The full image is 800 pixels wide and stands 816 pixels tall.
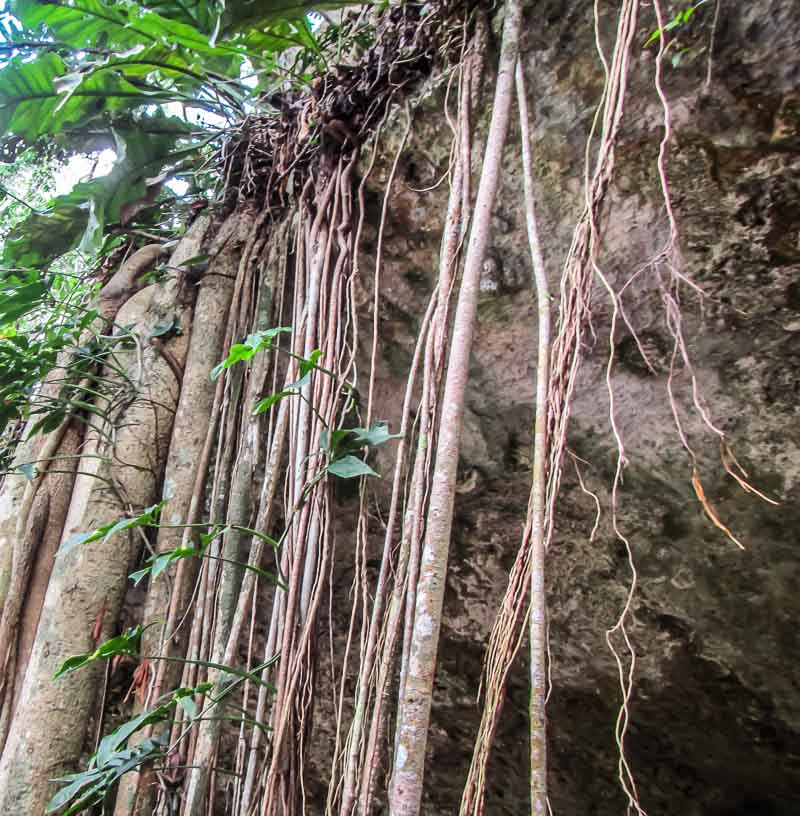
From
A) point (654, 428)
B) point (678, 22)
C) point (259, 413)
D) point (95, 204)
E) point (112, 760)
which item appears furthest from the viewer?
point (95, 204)

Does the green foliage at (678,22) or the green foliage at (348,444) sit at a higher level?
the green foliage at (678,22)

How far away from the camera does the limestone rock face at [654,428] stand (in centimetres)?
86

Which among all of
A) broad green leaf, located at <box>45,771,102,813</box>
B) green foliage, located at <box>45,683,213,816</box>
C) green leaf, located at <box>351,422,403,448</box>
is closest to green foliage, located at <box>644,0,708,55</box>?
green leaf, located at <box>351,422,403,448</box>

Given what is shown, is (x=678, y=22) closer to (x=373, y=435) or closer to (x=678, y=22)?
(x=678, y=22)

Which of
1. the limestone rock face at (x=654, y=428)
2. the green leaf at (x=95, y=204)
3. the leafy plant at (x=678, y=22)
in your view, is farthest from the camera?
the green leaf at (x=95, y=204)

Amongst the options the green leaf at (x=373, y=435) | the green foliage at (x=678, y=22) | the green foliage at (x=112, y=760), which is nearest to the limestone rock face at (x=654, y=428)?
the green foliage at (x=678, y=22)

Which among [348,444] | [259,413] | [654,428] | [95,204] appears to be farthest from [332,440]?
[95,204]

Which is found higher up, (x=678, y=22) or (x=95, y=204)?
(x=95, y=204)

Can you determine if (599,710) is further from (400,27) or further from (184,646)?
(400,27)

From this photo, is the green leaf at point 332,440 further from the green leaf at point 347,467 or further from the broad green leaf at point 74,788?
the broad green leaf at point 74,788

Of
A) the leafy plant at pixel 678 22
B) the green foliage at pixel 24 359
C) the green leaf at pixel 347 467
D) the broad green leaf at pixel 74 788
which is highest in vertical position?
the leafy plant at pixel 678 22

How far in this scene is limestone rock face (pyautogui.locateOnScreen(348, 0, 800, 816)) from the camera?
0.86m

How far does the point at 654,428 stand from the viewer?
0.99 m

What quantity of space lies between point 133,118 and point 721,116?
1.69 metres
